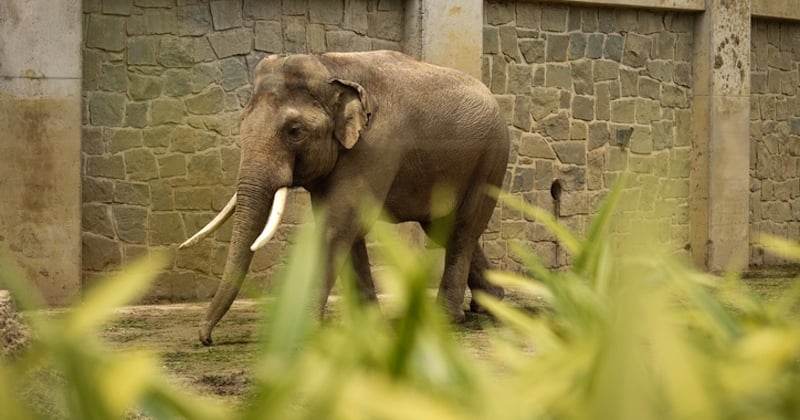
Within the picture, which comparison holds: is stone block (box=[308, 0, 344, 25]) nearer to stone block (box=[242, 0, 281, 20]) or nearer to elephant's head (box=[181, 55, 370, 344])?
stone block (box=[242, 0, 281, 20])

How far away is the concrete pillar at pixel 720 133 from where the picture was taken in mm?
11562

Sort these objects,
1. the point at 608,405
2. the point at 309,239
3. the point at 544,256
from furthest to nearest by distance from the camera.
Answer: the point at 544,256
the point at 309,239
the point at 608,405

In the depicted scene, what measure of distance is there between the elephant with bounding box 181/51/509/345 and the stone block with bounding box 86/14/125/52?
1.93 meters

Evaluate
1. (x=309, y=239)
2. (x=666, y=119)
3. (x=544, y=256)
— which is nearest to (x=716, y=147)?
(x=666, y=119)

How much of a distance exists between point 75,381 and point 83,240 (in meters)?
8.18

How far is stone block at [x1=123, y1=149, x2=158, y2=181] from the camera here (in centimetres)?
913

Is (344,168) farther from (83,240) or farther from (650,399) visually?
(650,399)

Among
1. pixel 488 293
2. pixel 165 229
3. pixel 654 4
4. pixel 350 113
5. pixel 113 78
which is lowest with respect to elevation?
pixel 488 293

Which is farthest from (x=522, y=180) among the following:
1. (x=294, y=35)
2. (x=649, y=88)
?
(x=294, y=35)

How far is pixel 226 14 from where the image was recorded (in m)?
9.30

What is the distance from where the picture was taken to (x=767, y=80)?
12305 mm

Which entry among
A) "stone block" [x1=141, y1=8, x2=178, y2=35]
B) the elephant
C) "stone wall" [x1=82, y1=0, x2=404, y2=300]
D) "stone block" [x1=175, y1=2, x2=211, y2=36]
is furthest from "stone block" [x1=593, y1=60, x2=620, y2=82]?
"stone block" [x1=141, y1=8, x2=178, y2=35]

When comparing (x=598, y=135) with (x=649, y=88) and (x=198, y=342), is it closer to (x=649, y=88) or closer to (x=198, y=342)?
(x=649, y=88)

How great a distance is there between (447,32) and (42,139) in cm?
293
